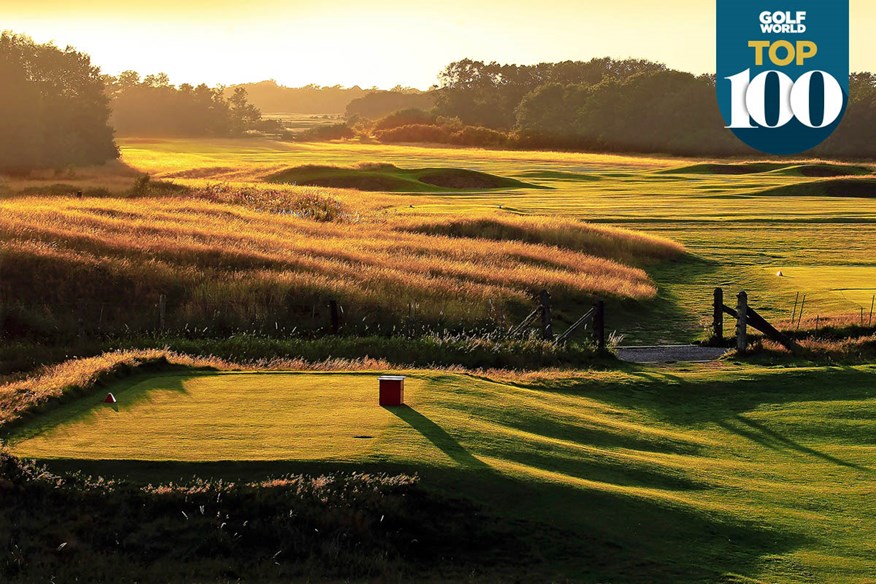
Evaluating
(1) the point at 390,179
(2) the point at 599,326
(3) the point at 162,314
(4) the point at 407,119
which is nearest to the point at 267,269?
(3) the point at 162,314

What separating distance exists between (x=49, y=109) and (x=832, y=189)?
222 ft

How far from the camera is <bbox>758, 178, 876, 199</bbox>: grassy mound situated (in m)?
90.4

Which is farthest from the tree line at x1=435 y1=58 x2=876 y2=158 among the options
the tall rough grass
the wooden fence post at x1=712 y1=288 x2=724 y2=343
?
the wooden fence post at x1=712 y1=288 x2=724 y2=343

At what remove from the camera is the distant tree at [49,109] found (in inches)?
3681

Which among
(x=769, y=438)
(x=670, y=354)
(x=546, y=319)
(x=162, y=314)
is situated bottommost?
(x=670, y=354)

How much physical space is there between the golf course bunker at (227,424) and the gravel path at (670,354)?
37.4ft

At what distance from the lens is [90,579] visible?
39.4 feet

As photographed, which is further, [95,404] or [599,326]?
[599,326]

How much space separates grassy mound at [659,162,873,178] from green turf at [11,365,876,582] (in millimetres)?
95384

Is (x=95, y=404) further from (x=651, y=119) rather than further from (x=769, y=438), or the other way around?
(x=651, y=119)

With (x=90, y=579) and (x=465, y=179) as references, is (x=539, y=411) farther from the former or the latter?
(x=465, y=179)

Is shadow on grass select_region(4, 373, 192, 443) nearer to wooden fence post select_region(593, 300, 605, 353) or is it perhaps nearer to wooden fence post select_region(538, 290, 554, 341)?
wooden fence post select_region(593, 300, 605, 353)

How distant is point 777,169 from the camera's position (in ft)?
384

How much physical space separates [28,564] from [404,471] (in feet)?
14.1
